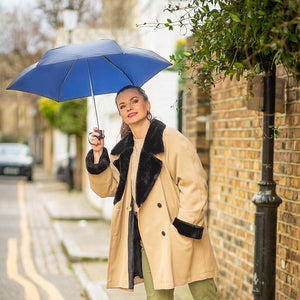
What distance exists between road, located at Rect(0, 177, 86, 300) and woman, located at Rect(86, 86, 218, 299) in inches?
112

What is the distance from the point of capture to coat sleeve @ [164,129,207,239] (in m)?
3.57

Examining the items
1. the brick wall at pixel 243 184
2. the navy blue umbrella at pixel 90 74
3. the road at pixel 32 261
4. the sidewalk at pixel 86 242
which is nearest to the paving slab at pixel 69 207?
the sidewalk at pixel 86 242

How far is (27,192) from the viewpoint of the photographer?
2058 cm

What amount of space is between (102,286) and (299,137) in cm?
316

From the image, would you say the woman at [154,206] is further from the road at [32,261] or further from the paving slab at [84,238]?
the paving slab at [84,238]

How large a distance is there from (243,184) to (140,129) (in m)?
1.74

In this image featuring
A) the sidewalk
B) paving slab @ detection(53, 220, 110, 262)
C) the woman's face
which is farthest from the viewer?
paving slab @ detection(53, 220, 110, 262)

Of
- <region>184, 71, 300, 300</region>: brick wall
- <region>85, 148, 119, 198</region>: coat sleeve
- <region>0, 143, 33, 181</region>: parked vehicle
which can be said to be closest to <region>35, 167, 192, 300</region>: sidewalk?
<region>184, 71, 300, 300</region>: brick wall

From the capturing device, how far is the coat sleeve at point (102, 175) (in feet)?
12.6

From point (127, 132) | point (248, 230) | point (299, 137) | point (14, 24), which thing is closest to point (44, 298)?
point (248, 230)

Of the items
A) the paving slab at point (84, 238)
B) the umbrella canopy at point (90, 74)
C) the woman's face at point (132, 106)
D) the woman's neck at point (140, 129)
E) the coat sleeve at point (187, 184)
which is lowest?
the paving slab at point (84, 238)

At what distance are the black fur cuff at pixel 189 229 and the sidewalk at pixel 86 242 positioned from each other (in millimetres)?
2388

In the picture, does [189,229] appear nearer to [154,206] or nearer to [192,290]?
[154,206]

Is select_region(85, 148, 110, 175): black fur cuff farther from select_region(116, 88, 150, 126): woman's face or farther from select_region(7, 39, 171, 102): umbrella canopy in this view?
select_region(7, 39, 171, 102): umbrella canopy
